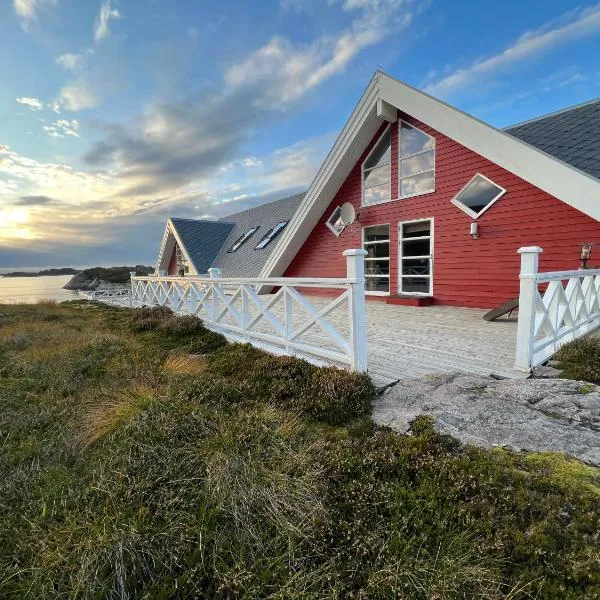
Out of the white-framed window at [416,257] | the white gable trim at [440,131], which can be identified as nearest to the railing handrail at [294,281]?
the white gable trim at [440,131]

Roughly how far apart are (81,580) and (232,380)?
2.39 meters

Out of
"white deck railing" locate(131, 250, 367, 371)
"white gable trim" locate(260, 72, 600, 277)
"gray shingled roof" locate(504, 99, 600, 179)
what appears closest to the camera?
"white deck railing" locate(131, 250, 367, 371)

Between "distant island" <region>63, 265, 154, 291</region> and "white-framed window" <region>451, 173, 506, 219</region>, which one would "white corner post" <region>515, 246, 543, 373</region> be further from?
"distant island" <region>63, 265, 154, 291</region>

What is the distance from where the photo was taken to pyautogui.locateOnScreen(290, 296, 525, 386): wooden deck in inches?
147

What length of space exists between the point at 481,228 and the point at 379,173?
3.24 meters

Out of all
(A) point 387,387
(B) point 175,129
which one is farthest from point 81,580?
(B) point 175,129

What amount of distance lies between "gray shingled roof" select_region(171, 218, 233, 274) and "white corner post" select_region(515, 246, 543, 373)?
13.9 metres

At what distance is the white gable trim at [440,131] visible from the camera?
18.3 ft

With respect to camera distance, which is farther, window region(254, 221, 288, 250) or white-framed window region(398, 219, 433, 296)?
window region(254, 221, 288, 250)

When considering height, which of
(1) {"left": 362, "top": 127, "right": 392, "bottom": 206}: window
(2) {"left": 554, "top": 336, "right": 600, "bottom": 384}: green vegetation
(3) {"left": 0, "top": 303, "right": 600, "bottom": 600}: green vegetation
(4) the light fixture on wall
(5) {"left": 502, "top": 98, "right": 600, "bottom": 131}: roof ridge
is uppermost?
(5) {"left": 502, "top": 98, "right": 600, "bottom": 131}: roof ridge

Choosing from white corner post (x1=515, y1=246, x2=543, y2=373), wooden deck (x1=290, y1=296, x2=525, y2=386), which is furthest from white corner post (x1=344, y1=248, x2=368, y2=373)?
white corner post (x1=515, y1=246, x2=543, y2=373)

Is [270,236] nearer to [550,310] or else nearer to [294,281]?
[294,281]

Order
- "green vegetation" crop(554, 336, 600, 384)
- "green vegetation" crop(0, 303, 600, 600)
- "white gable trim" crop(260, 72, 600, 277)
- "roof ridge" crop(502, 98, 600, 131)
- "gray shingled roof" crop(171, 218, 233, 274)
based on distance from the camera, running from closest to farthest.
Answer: "green vegetation" crop(0, 303, 600, 600) < "green vegetation" crop(554, 336, 600, 384) < "white gable trim" crop(260, 72, 600, 277) < "roof ridge" crop(502, 98, 600, 131) < "gray shingled roof" crop(171, 218, 233, 274)

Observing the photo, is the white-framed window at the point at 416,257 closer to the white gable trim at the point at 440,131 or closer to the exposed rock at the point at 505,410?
the white gable trim at the point at 440,131
